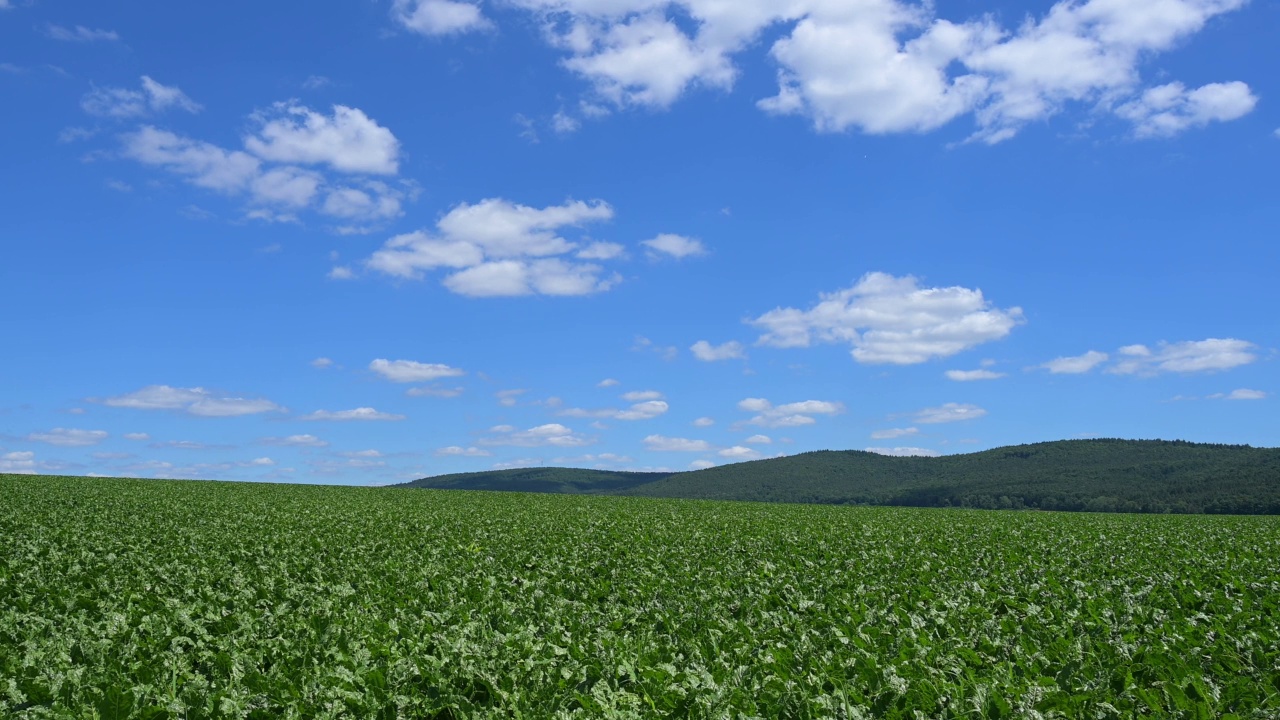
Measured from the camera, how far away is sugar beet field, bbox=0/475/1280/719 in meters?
8.00

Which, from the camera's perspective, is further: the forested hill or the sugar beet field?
the forested hill

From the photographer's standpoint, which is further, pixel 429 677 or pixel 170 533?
pixel 170 533

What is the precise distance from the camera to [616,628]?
38.9 feet

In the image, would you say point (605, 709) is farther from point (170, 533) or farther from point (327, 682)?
point (170, 533)

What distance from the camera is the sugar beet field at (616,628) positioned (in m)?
8.00

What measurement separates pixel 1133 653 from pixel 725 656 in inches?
207

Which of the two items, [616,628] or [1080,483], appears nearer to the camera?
[616,628]

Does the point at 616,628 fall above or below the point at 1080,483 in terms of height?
below

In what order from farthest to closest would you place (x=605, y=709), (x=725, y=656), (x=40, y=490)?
(x=40, y=490), (x=725, y=656), (x=605, y=709)

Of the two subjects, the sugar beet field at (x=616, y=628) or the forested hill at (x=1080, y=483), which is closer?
the sugar beet field at (x=616, y=628)

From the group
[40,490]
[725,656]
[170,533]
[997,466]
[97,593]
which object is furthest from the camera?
[997,466]

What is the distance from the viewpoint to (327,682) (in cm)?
816

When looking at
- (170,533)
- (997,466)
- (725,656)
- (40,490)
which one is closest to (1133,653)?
(725,656)

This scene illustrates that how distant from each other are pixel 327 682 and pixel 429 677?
0.99m
